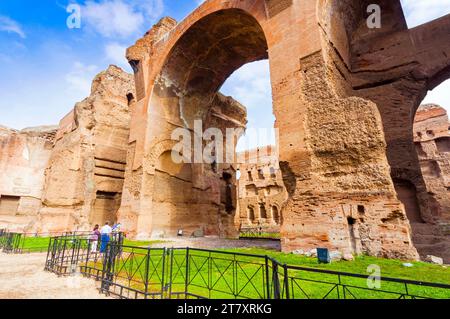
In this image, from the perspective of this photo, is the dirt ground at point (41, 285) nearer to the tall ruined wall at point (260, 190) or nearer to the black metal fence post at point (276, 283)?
the black metal fence post at point (276, 283)

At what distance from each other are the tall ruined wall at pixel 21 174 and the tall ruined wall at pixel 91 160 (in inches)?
148

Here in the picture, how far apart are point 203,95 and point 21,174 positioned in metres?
→ 14.5

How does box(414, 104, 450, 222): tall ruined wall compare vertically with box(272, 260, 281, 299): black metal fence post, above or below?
above

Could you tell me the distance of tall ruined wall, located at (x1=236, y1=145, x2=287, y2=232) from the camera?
27750 mm

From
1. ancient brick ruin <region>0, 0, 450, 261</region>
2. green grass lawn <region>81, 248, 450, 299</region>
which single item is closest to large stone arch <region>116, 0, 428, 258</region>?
ancient brick ruin <region>0, 0, 450, 261</region>

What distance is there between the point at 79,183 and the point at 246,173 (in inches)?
818

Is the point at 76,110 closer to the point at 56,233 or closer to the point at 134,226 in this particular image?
the point at 56,233

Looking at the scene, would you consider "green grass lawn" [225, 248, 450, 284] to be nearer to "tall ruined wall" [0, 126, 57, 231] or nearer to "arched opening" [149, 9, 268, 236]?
"arched opening" [149, 9, 268, 236]

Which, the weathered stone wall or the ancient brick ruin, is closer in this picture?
the ancient brick ruin

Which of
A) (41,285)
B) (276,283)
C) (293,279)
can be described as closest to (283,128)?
(293,279)

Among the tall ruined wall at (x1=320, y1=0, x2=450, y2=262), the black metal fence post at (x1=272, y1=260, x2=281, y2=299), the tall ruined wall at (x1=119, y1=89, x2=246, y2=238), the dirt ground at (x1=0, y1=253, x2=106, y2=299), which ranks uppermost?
the tall ruined wall at (x1=320, y1=0, x2=450, y2=262)

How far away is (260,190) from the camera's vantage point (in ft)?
99.0

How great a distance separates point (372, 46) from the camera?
34.5 feet

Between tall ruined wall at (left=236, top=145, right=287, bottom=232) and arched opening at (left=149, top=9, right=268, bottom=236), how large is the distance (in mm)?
12326
